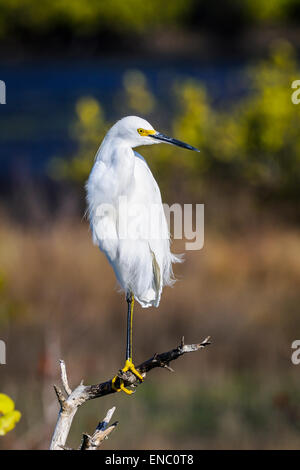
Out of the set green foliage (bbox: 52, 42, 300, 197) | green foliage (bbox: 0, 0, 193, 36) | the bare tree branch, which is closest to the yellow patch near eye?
the bare tree branch

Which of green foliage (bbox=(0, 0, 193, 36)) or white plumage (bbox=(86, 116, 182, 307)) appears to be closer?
white plumage (bbox=(86, 116, 182, 307))

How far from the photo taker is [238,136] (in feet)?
31.5

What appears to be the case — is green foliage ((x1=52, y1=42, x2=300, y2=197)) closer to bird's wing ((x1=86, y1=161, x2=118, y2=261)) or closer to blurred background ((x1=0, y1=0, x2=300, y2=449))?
blurred background ((x1=0, y1=0, x2=300, y2=449))

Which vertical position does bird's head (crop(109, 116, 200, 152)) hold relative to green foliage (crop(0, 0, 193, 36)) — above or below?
below

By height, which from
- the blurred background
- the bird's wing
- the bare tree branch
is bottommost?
the bare tree branch

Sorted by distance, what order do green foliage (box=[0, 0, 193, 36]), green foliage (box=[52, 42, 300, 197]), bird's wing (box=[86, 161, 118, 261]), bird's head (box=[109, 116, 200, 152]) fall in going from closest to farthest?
1. bird's head (box=[109, 116, 200, 152])
2. bird's wing (box=[86, 161, 118, 261])
3. green foliage (box=[52, 42, 300, 197])
4. green foliage (box=[0, 0, 193, 36])

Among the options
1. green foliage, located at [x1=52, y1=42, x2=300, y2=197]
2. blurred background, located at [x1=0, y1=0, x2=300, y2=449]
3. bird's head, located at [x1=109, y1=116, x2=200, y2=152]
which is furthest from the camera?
green foliage, located at [x1=52, y1=42, x2=300, y2=197]

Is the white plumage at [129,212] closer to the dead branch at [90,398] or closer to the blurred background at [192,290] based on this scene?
the dead branch at [90,398]

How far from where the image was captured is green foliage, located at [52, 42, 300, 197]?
29.7 ft

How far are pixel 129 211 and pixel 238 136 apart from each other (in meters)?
7.52

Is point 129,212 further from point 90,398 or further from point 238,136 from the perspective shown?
point 238,136

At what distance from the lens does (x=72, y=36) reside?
28.6m

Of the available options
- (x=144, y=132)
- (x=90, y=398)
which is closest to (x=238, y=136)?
(x=144, y=132)
